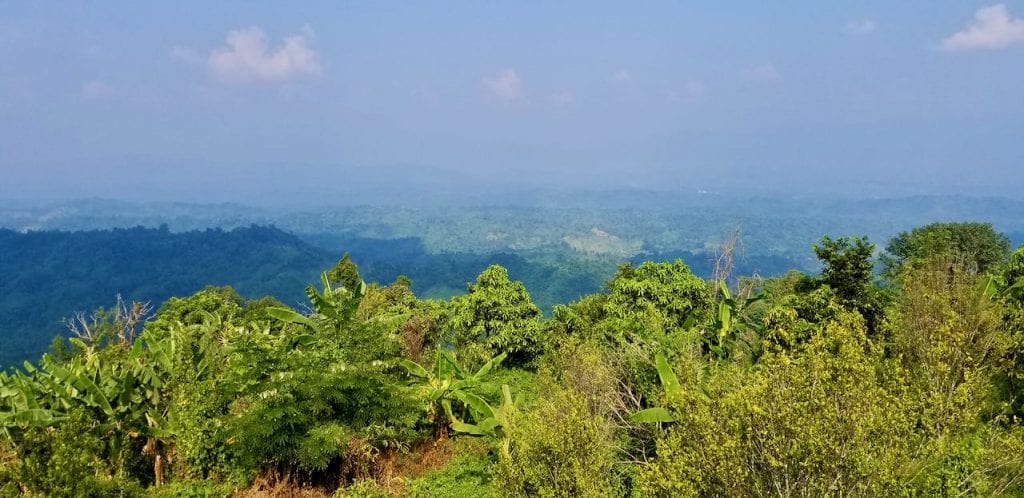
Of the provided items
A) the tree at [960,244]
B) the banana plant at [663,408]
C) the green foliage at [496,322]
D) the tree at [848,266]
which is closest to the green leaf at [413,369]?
the green foliage at [496,322]

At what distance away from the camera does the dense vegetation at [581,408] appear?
21.8 feet

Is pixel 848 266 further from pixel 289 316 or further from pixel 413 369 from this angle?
pixel 289 316

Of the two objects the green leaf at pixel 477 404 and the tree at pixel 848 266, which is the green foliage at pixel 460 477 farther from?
the tree at pixel 848 266

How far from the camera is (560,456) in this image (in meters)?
7.69

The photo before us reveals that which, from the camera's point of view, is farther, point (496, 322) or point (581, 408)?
point (496, 322)

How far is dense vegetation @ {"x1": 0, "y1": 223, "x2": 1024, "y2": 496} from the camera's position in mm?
6648

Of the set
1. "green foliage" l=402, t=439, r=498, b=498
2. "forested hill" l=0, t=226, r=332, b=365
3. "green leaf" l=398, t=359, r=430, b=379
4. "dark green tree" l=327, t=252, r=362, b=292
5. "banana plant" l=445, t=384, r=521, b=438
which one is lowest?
"forested hill" l=0, t=226, r=332, b=365

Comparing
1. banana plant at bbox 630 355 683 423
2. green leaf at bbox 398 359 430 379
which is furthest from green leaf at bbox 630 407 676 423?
green leaf at bbox 398 359 430 379

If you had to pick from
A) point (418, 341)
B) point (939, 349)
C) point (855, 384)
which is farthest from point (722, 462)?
point (418, 341)

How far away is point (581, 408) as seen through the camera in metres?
8.28

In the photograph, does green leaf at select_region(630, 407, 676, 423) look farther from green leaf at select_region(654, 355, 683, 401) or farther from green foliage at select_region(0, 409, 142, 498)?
green foliage at select_region(0, 409, 142, 498)

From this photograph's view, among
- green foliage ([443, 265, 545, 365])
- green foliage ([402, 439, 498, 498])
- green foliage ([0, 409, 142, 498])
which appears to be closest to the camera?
green foliage ([0, 409, 142, 498])

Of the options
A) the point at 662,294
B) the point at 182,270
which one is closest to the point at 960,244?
the point at 662,294

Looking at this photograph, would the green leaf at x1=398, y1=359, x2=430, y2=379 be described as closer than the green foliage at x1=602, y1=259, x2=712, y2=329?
Yes
